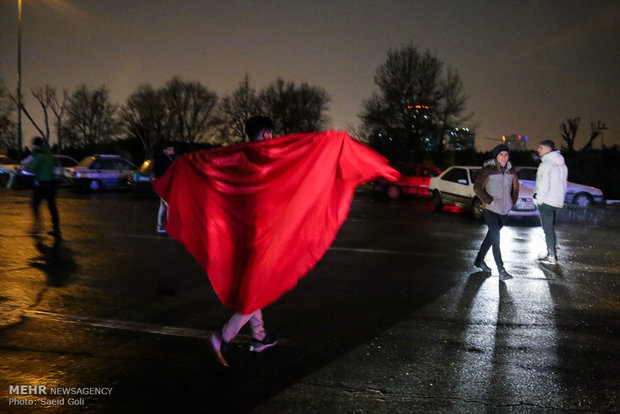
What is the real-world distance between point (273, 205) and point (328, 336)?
4.97 ft

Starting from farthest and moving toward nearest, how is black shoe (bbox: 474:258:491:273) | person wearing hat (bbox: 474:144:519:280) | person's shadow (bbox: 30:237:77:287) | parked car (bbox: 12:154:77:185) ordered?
parked car (bbox: 12:154:77:185) < black shoe (bbox: 474:258:491:273) < person wearing hat (bbox: 474:144:519:280) < person's shadow (bbox: 30:237:77:287)

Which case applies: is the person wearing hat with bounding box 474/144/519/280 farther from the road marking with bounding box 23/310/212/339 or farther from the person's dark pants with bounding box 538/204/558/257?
the road marking with bounding box 23/310/212/339

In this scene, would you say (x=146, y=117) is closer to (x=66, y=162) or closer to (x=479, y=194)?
(x=66, y=162)

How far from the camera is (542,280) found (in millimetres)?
7273

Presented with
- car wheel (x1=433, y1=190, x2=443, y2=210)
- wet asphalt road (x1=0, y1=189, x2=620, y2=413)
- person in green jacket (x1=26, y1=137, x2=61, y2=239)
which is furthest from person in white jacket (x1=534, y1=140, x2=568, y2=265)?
car wheel (x1=433, y1=190, x2=443, y2=210)

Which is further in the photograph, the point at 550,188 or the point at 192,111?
the point at 192,111

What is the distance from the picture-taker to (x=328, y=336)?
4.85 m

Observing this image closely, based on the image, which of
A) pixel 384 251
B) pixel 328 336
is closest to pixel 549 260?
pixel 384 251

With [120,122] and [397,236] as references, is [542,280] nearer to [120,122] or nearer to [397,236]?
[397,236]

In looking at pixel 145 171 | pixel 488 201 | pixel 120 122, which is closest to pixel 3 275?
pixel 488 201

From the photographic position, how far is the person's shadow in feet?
22.7

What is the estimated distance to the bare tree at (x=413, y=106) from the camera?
141 feet

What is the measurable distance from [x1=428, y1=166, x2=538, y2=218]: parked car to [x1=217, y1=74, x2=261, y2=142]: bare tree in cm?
4658

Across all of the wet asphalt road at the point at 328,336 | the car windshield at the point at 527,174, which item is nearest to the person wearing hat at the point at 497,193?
the wet asphalt road at the point at 328,336
